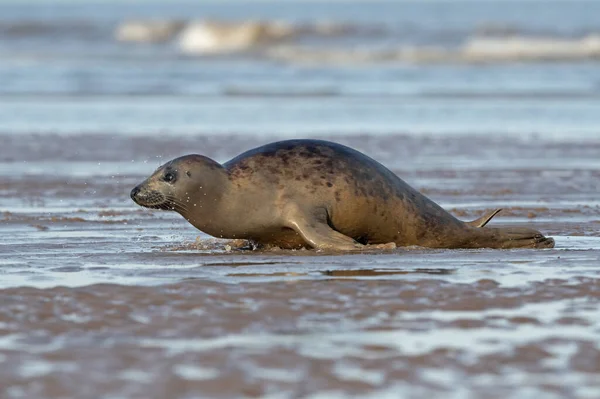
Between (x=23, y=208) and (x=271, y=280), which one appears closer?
(x=271, y=280)

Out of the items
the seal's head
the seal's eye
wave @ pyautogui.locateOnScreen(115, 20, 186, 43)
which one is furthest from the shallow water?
wave @ pyautogui.locateOnScreen(115, 20, 186, 43)

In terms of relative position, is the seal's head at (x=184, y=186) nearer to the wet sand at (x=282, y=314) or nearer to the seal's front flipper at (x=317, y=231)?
the wet sand at (x=282, y=314)

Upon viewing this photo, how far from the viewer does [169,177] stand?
27.7 ft

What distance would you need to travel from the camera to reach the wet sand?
481 cm

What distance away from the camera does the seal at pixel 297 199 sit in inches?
326

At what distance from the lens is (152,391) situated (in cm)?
463

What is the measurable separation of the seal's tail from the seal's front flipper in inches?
43.3

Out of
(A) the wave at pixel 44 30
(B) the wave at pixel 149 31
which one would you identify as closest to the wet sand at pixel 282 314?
(B) the wave at pixel 149 31

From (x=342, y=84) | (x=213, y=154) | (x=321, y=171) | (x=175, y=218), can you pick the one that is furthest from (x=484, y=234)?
(x=342, y=84)

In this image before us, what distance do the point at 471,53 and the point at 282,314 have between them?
34.8 meters

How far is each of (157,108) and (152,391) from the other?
17.9 m

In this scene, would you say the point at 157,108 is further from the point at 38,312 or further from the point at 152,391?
the point at 152,391

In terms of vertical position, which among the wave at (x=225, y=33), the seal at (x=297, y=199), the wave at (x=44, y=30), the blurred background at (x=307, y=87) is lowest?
the seal at (x=297, y=199)

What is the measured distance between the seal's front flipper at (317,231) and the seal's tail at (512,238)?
1100mm
